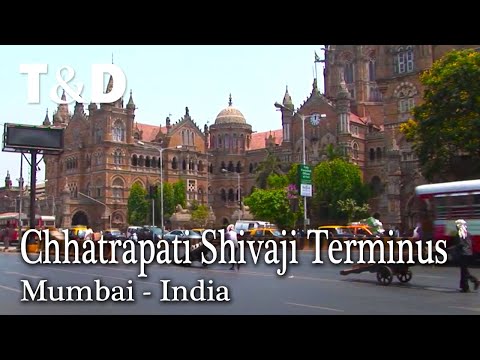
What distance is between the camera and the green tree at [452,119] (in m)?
30.5

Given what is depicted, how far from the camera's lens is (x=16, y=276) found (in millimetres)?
18734

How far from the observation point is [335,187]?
62125 millimetres

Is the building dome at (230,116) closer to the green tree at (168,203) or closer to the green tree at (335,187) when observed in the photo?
the green tree at (168,203)

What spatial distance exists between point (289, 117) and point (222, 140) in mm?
17501

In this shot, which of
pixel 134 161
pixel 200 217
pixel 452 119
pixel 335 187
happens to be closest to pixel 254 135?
pixel 134 161

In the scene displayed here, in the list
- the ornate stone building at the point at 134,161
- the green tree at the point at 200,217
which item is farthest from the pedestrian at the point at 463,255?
the ornate stone building at the point at 134,161

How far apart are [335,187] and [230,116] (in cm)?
3868

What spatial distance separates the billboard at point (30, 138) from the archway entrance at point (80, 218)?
148ft

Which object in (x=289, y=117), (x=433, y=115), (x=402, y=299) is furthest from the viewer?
(x=289, y=117)

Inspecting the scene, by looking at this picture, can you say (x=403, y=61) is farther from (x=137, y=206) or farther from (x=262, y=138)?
(x=262, y=138)

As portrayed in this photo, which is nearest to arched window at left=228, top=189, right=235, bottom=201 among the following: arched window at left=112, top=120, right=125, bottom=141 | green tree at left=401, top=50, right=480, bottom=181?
arched window at left=112, top=120, right=125, bottom=141

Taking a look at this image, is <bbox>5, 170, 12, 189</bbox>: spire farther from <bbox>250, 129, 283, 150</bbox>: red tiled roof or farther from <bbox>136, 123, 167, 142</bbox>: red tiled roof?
<bbox>250, 129, 283, 150</bbox>: red tiled roof
